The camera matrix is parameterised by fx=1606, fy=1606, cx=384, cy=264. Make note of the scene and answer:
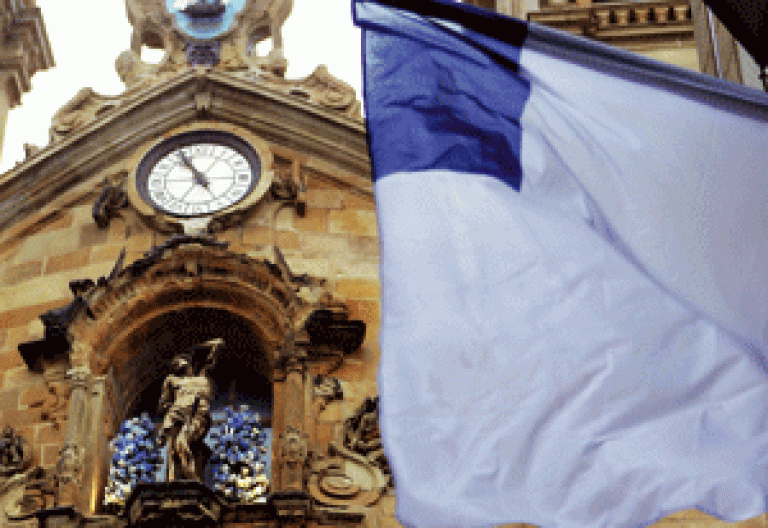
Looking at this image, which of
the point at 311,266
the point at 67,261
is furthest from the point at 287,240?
the point at 67,261

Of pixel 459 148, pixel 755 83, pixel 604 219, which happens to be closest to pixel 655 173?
pixel 604 219

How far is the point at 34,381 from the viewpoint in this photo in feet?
55.0

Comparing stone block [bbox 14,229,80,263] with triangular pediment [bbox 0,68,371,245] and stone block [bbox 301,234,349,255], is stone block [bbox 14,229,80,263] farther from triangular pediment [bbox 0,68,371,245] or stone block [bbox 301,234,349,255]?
stone block [bbox 301,234,349,255]

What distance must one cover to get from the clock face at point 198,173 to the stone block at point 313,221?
73 centimetres

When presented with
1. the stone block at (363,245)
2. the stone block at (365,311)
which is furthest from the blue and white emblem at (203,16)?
the stone block at (365,311)

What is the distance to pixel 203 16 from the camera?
71.0 feet

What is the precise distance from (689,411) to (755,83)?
10.6 feet

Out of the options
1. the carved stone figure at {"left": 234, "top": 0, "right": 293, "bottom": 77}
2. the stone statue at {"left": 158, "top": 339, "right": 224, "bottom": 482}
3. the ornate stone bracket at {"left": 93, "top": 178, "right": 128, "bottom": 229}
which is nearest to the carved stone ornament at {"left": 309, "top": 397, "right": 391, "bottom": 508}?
the stone statue at {"left": 158, "top": 339, "right": 224, "bottom": 482}

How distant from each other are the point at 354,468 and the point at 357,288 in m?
2.52

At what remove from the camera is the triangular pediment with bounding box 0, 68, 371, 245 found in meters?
18.9

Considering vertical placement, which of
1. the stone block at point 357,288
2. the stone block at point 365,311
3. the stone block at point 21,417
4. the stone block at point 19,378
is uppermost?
the stone block at point 357,288

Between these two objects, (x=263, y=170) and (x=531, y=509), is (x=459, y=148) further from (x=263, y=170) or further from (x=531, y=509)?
(x=263, y=170)

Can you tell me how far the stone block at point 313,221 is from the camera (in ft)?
59.4

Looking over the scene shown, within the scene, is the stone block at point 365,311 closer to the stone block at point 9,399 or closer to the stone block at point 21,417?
the stone block at point 21,417
